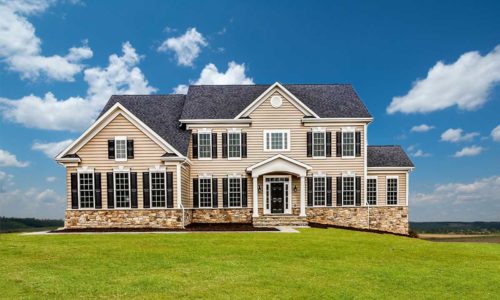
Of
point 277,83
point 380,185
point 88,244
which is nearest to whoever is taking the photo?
point 88,244

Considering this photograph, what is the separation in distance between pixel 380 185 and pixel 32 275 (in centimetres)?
2398

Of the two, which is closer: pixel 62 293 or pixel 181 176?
pixel 62 293

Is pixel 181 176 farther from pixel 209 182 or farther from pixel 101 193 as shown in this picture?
pixel 101 193

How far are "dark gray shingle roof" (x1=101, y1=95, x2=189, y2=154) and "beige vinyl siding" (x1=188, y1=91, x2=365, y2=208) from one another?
1188 millimetres

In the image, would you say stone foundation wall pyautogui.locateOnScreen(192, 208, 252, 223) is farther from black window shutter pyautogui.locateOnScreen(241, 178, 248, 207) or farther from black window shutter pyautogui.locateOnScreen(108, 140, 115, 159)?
black window shutter pyautogui.locateOnScreen(108, 140, 115, 159)

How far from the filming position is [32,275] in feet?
39.5

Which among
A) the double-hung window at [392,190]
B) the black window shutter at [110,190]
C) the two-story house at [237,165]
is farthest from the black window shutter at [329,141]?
the black window shutter at [110,190]

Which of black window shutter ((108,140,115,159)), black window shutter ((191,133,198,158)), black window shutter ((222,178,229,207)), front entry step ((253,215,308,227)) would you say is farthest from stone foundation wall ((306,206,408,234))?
black window shutter ((108,140,115,159))

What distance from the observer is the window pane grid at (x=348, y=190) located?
29234 mm

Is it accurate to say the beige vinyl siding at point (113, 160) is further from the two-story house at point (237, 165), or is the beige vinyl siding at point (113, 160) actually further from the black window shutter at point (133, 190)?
the black window shutter at point (133, 190)

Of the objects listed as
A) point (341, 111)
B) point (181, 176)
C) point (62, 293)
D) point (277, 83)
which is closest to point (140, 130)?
point (181, 176)

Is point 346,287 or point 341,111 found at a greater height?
point 341,111

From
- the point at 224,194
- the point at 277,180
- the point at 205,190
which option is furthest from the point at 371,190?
the point at 205,190

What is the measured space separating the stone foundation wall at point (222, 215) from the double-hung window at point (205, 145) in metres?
3.72
